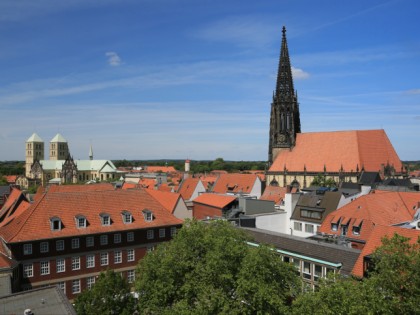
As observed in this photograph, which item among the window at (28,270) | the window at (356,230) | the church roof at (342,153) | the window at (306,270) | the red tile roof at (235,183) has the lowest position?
the window at (28,270)

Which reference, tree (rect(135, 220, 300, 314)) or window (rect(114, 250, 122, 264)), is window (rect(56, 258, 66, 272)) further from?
tree (rect(135, 220, 300, 314))

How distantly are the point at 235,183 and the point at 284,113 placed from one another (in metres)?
30.8

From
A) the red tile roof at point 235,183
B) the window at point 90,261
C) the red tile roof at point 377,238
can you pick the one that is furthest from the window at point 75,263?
the red tile roof at point 235,183

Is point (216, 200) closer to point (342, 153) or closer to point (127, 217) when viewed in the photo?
point (127, 217)

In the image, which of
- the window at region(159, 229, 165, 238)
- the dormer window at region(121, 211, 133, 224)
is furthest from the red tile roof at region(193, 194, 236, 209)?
the dormer window at region(121, 211, 133, 224)

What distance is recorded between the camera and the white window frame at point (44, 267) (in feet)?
130

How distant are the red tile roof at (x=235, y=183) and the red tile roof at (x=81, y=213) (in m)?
38.7

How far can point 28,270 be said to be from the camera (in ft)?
128

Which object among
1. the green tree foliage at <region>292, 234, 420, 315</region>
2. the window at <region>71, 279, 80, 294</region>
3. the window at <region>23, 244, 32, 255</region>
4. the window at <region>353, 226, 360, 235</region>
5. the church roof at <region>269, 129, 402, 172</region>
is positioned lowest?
the window at <region>71, 279, 80, 294</region>

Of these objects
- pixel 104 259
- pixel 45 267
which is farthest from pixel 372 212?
pixel 45 267

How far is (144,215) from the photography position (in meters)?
47.2

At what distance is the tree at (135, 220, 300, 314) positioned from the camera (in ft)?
80.2

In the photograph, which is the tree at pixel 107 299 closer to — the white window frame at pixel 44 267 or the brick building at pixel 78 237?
the brick building at pixel 78 237

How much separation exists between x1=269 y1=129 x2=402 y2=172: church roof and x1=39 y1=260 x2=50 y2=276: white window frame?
71.4m
